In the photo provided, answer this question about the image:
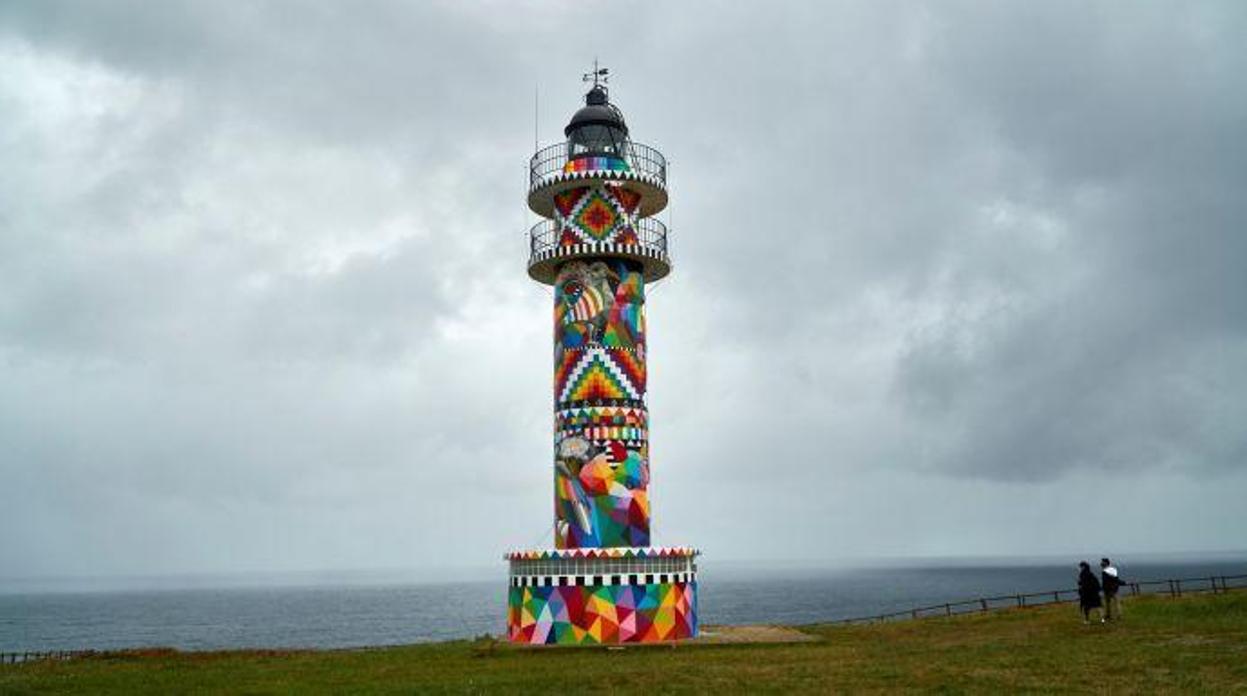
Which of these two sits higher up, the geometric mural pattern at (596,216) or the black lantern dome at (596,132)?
the black lantern dome at (596,132)

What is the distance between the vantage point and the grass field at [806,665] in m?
17.8

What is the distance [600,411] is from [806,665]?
12830 millimetres

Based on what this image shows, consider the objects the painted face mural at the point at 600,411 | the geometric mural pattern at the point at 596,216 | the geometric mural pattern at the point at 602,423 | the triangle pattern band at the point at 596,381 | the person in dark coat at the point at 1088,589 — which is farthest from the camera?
the geometric mural pattern at the point at 596,216

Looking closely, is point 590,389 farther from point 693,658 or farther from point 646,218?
point 693,658

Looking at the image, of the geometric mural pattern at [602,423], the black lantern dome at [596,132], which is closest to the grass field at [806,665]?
the geometric mural pattern at [602,423]

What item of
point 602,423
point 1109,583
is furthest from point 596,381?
point 1109,583

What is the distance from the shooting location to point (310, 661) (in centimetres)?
2714

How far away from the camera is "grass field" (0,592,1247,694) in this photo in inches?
703

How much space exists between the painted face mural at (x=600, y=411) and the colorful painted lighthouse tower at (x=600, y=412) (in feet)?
0.11

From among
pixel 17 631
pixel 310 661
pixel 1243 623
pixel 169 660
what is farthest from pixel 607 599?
pixel 17 631

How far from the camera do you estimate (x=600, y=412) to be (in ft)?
107

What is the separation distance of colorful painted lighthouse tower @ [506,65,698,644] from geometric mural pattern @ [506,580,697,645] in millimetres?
30

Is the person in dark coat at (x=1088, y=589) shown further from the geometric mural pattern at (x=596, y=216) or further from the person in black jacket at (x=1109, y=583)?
the geometric mural pattern at (x=596, y=216)

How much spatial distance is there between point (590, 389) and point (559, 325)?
2634mm
